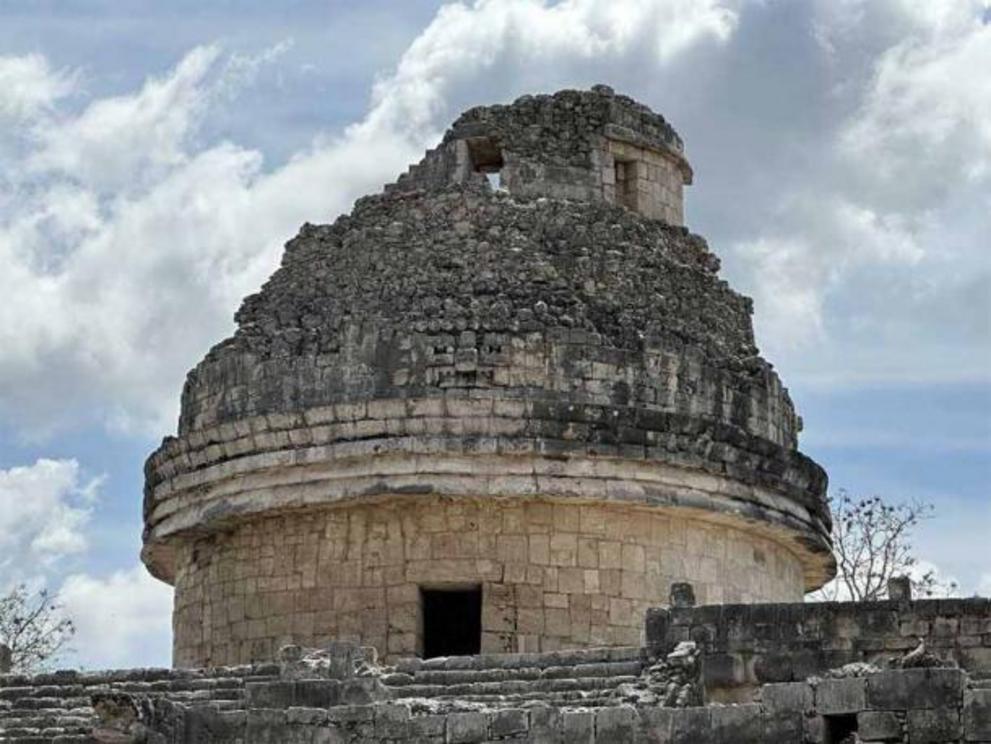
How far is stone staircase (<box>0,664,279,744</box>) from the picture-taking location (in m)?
17.6

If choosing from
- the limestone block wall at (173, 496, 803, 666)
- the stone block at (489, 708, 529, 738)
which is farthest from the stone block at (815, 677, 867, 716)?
the limestone block wall at (173, 496, 803, 666)

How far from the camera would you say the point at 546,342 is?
21.0 meters

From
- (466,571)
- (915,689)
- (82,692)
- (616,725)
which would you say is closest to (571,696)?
(616,725)

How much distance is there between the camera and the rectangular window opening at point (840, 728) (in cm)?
1396

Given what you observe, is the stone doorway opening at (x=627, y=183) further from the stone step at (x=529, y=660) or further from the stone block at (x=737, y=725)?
the stone block at (x=737, y=725)

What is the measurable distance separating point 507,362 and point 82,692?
216 inches

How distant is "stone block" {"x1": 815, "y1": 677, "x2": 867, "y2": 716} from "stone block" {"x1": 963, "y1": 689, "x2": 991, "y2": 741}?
0.70 m

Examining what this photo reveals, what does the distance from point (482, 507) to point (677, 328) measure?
320 centimetres

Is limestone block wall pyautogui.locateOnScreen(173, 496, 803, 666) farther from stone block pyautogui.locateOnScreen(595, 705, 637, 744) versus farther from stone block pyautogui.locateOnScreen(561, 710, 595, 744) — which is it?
stone block pyautogui.locateOnScreen(595, 705, 637, 744)

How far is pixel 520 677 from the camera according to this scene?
17.2 metres

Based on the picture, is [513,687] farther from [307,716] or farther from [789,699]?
[789,699]

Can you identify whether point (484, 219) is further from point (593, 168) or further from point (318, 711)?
point (318, 711)

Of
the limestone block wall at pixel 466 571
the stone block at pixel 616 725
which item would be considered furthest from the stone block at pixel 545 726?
the limestone block wall at pixel 466 571

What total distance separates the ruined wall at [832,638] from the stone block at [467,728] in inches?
97.5
